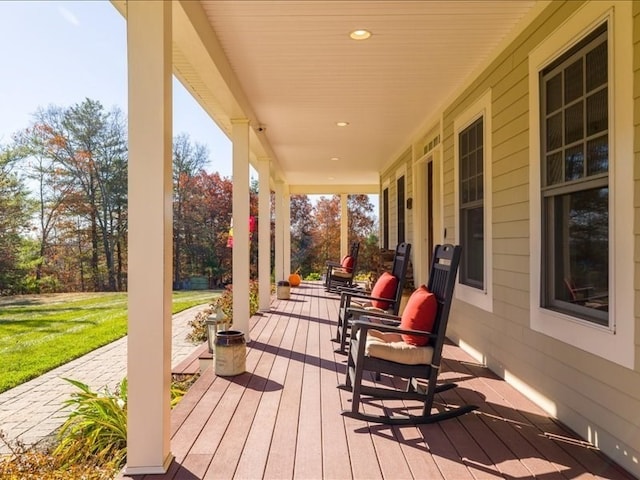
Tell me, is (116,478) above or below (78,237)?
below

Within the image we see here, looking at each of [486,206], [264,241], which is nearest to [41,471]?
[486,206]

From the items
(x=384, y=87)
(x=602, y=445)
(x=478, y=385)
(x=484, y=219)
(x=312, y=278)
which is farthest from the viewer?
(x=312, y=278)

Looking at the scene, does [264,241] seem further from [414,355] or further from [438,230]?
[414,355]

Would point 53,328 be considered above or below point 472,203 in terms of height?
below

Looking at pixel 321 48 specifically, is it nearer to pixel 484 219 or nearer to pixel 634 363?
pixel 484 219

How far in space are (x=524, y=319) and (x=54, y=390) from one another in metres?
5.11

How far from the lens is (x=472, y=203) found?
4711 millimetres

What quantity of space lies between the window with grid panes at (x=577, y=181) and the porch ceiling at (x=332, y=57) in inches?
26.1

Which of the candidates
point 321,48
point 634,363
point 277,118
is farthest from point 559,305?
point 277,118

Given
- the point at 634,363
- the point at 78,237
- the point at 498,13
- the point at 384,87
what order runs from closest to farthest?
the point at 634,363
the point at 498,13
the point at 384,87
the point at 78,237

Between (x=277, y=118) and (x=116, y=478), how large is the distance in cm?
484

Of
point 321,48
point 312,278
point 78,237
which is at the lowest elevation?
point 312,278

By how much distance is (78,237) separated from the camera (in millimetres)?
12969

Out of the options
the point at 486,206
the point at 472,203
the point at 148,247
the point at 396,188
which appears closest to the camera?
the point at 148,247
